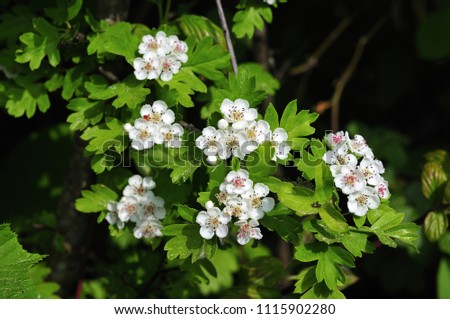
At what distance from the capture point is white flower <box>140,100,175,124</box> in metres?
1.91

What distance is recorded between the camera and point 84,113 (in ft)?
6.91

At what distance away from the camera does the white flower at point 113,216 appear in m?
2.08

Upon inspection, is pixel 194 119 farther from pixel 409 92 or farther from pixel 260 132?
pixel 409 92

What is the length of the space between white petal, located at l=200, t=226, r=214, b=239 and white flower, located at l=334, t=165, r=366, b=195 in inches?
15.2

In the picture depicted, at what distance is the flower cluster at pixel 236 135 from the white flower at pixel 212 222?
16 cm

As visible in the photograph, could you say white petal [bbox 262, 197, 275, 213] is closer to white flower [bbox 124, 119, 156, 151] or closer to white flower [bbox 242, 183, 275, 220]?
white flower [bbox 242, 183, 275, 220]

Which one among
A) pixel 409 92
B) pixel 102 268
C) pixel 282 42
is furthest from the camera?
pixel 409 92

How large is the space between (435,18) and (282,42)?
35.1 inches

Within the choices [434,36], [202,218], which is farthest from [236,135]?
[434,36]

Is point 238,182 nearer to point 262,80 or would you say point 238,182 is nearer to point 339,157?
point 339,157

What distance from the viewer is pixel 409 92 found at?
406 cm

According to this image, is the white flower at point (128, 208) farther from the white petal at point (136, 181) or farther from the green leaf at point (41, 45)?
the green leaf at point (41, 45)

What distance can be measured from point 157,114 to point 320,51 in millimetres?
1847
